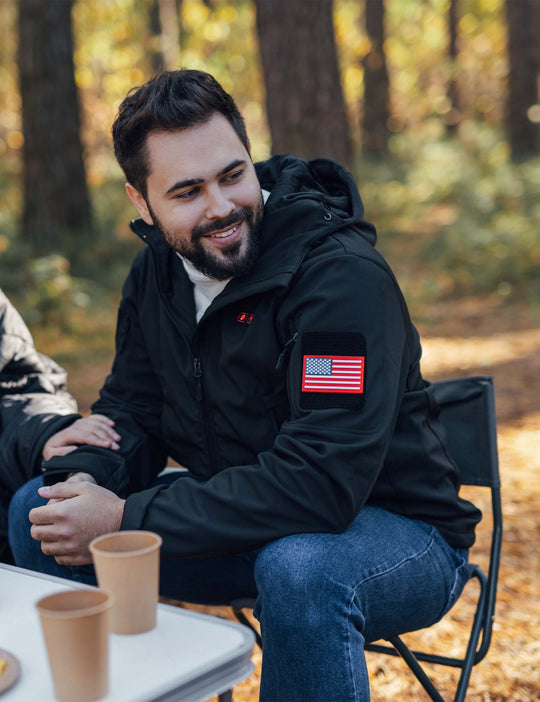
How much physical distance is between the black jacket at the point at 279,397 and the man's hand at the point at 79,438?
5cm

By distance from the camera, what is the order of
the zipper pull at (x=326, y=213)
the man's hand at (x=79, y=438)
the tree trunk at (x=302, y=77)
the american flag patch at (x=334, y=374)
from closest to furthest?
1. the american flag patch at (x=334, y=374)
2. the zipper pull at (x=326, y=213)
3. the man's hand at (x=79, y=438)
4. the tree trunk at (x=302, y=77)

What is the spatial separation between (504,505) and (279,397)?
2.52 m

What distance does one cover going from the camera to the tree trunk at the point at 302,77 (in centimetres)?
688

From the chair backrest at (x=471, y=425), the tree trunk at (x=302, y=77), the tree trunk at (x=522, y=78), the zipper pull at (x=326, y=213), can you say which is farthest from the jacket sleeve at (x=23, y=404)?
the tree trunk at (x=522, y=78)

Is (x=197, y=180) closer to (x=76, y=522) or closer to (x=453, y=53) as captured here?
(x=76, y=522)

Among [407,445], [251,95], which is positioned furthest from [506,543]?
[251,95]

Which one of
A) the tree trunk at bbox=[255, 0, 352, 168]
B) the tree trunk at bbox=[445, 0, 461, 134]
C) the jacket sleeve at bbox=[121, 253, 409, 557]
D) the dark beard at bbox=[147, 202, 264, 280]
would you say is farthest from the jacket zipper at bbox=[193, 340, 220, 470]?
the tree trunk at bbox=[445, 0, 461, 134]

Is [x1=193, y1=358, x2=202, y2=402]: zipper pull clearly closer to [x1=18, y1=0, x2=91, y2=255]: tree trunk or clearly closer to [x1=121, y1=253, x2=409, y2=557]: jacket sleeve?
[x1=121, y1=253, x2=409, y2=557]: jacket sleeve

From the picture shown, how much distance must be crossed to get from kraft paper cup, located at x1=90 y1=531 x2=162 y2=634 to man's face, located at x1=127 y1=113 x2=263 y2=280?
41.3 inches

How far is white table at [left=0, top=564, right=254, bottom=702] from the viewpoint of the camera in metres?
1.25

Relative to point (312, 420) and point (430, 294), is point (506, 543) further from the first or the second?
point (430, 294)

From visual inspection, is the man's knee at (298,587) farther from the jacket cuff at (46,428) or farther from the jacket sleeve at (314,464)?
the jacket cuff at (46,428)

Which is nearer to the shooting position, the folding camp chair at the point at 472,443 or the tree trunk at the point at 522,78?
the folding camp chair at the point at 472,443

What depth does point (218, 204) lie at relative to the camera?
2350mm
